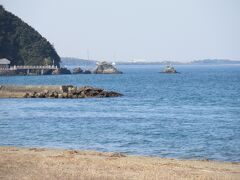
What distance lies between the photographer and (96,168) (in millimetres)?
20766

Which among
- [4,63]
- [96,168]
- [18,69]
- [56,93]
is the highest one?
[96,168]

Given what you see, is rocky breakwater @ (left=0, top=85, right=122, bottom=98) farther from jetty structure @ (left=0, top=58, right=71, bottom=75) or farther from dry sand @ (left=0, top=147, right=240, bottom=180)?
jetty structure @ (left=0, top=58, right=71, bottom=75)

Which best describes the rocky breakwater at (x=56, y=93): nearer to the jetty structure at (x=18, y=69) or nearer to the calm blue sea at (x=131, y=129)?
the calm blue sea at (x=131, y=129)

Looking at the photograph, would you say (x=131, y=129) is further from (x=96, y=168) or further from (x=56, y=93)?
(x=56, y=93)

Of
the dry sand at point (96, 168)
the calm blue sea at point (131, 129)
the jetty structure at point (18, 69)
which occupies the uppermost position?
the dry sand at point (96, 168)

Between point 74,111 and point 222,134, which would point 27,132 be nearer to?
point 222,134

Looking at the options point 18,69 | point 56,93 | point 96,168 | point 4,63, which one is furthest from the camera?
point 18,69

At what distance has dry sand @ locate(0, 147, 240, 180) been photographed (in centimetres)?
1897

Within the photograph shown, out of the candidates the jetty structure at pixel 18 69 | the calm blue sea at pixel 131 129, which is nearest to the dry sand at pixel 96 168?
the calm blue sea at pixel 131 129

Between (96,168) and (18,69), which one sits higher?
(96,168)

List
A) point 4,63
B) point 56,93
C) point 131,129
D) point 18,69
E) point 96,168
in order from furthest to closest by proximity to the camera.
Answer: point 18,69 → point 4,63 → point 56,93 → point 131,129 → point 96,168

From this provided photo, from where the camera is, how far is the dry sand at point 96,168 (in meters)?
19.0

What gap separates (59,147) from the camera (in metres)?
30.8

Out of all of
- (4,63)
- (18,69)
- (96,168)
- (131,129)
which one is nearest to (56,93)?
(131,129)
